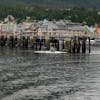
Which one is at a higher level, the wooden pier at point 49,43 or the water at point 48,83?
the water at point 48,83

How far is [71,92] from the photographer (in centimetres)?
5559

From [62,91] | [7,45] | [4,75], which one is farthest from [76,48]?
[62,91]

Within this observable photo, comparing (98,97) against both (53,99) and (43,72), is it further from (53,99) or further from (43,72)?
(43,72)

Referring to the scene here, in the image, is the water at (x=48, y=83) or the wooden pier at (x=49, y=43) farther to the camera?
the wooden pier at (x=49, y=43)

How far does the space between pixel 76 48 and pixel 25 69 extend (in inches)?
2301

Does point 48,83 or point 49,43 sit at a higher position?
point 48,83

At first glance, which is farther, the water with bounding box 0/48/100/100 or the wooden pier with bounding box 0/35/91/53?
the wooden pier with bounding box 0/35/91/53

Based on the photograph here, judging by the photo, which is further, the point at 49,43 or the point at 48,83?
the point at 49,43

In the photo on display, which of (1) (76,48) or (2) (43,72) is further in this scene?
(1) (76,48)

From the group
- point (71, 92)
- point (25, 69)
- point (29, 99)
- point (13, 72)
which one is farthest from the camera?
point (25, 69)

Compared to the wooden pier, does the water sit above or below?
above

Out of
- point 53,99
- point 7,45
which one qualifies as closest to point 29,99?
point 53,99

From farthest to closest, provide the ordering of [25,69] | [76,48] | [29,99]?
1. [76,48]
2. [25,69]
3. [29,99]

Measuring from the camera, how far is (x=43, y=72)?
76.3 meters
